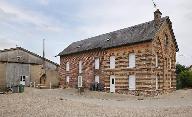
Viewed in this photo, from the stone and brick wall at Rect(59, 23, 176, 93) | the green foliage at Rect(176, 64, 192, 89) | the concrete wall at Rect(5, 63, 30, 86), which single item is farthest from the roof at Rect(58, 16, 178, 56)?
the green foliage at Rect(176, 64, 192, 89)

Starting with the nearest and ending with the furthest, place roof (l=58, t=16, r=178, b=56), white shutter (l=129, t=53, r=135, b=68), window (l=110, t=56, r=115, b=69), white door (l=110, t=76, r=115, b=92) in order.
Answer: roof (l=58, t=16, r=178, b=56) < white shutter (l=129, t=53, r=135, b=68) < white door (l=110, t=76, r=115, b=92) < window (l=110, t=56, r=115, b=69)

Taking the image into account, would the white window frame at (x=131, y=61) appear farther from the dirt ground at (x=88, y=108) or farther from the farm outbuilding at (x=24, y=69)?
the farm outbuilding at (x=24, y=69)

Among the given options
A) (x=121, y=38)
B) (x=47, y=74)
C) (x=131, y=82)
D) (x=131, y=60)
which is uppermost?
(x=121, y=38)

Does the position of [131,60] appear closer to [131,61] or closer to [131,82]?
[131,61]

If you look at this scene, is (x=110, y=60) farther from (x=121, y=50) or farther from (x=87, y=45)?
(x=87, y=45)

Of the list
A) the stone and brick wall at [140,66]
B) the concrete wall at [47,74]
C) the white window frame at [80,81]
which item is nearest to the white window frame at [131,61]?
the stone and brick wall at [140,66]

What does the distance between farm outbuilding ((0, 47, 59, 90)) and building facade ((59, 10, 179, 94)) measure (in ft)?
33.2

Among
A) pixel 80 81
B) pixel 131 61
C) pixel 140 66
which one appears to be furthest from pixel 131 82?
pixel 80 81

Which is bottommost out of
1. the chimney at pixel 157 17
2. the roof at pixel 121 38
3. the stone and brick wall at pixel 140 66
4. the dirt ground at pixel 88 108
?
the dirt ground at pixel 88 108

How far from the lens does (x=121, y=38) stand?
38375 mm

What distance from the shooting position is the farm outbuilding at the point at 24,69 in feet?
156

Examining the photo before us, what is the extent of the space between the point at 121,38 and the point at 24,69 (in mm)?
19627

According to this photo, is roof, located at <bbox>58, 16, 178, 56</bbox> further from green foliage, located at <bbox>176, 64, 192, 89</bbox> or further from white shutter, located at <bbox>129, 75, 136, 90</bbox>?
green foliage, located at <bbox>176, 64, 192, 89</bbox>

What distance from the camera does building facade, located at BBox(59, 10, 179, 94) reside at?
3356 centimetres
